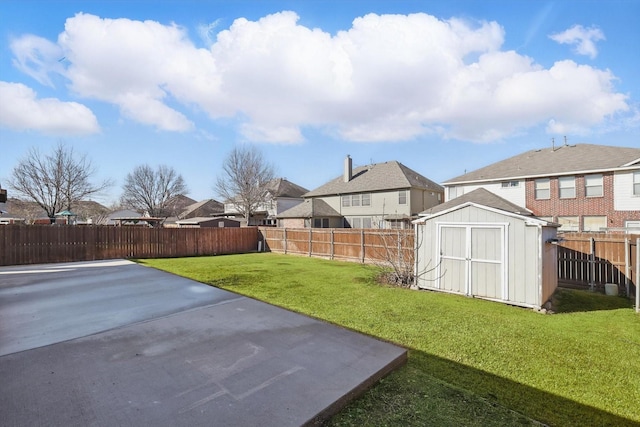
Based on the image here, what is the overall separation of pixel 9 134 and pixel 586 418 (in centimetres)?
2675

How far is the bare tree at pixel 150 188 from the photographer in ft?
144

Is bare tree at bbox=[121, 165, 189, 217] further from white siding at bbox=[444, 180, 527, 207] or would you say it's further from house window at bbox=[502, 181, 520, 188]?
house window at bbox=[502, 181, 520, 188]

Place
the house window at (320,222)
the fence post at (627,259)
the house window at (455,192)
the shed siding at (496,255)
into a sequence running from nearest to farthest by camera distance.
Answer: the shed siding at (496,255) < the fence post at (627,259) < the house window at (455,192) < the house window at (320,222)

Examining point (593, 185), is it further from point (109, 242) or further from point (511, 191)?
point (109, 242)

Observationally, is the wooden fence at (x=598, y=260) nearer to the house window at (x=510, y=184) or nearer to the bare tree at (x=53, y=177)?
the house window at (x=510, y=184)

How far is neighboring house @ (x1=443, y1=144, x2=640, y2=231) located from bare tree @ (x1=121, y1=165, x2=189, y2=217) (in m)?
39.6

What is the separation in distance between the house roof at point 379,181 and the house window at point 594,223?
11115 mm

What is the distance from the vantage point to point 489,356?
161 inches

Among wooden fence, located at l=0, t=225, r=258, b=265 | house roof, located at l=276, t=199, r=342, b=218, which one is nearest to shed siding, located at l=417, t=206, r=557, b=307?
wooden fence, located at l=0, t=225, r=258, b=265

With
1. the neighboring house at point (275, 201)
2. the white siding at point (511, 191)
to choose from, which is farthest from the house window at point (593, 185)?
the neighboring house at point (275, 201)

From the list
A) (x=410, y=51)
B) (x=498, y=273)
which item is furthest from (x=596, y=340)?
(x=410, y=51)

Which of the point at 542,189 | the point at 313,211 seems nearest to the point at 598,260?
the point at 542,189

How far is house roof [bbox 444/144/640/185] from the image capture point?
51.8ft

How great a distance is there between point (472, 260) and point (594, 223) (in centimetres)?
1359
